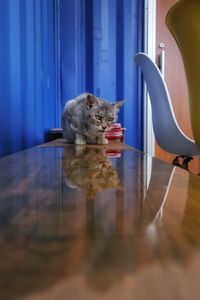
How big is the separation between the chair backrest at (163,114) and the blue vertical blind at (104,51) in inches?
26.7

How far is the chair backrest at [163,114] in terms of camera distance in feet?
4.58

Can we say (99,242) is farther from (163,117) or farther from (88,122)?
(163,117)

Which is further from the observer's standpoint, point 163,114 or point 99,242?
point 163,114

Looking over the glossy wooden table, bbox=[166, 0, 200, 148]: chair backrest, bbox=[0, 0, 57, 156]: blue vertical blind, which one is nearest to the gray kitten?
bbox=[0, 0, 57, 156]: blue vertical blind

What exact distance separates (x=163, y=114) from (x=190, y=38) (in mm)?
594

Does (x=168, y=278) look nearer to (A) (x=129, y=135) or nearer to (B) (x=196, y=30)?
(B) (x=196, y=30)

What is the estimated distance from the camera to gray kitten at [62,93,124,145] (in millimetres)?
1312

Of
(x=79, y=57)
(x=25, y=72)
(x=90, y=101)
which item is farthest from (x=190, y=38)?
(x=79, y=57)

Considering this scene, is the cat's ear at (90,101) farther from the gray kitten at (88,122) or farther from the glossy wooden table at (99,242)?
the glossy wooden table at (99,242)

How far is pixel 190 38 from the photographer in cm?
90

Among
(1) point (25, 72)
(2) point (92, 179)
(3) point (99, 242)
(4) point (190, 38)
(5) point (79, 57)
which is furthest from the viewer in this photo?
(5) point (79, 57)

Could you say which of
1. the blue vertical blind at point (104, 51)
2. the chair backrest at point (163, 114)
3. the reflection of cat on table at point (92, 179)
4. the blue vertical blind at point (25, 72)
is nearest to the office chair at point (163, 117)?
the chair backrest at point (163, 114)

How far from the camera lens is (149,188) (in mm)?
372

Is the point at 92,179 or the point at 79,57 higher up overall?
the point at 79,57
